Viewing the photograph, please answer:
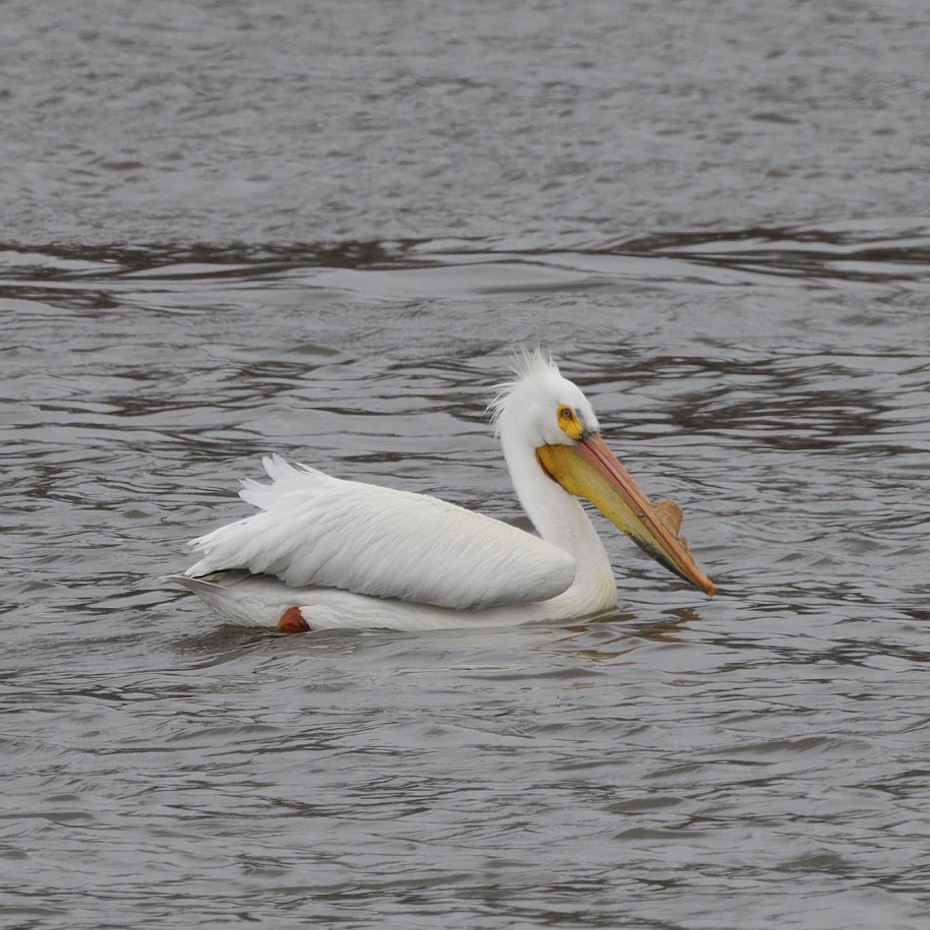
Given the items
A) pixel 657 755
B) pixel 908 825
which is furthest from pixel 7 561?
pixel 908 825

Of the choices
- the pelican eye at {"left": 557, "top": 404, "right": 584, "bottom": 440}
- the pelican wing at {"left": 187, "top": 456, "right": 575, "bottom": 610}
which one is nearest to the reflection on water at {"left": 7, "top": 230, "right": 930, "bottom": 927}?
the pelican wing at {"left": 187, "top": 456, "right": 575, "bottom": 610}

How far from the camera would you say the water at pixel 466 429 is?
450 centimetres

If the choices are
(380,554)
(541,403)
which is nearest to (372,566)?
(380,554)

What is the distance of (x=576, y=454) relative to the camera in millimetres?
6742

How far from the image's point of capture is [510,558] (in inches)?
248

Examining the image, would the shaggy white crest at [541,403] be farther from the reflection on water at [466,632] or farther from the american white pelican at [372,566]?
the reflection on water at [466,632]

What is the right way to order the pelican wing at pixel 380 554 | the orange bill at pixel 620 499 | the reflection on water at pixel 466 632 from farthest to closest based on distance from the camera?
1. the orange bill at pixel 620 499
2. the pelican wing at pixel 380 554
3. the reflection on water at pixel 466 632

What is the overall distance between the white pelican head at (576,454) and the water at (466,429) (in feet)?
0.73

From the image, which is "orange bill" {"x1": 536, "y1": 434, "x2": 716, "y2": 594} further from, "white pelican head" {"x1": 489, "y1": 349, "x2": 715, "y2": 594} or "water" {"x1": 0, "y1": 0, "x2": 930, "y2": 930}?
"water" {"x1": 0, "y1": 0, "x2": 930, "y2": 930}

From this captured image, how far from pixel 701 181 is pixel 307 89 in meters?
2.68

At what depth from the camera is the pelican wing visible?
6238 mm

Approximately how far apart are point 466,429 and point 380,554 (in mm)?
2399

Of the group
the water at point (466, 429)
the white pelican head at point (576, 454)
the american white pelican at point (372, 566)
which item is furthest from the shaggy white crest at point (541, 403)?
the water at point (466, 429)

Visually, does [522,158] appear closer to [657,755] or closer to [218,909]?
[657,755]
